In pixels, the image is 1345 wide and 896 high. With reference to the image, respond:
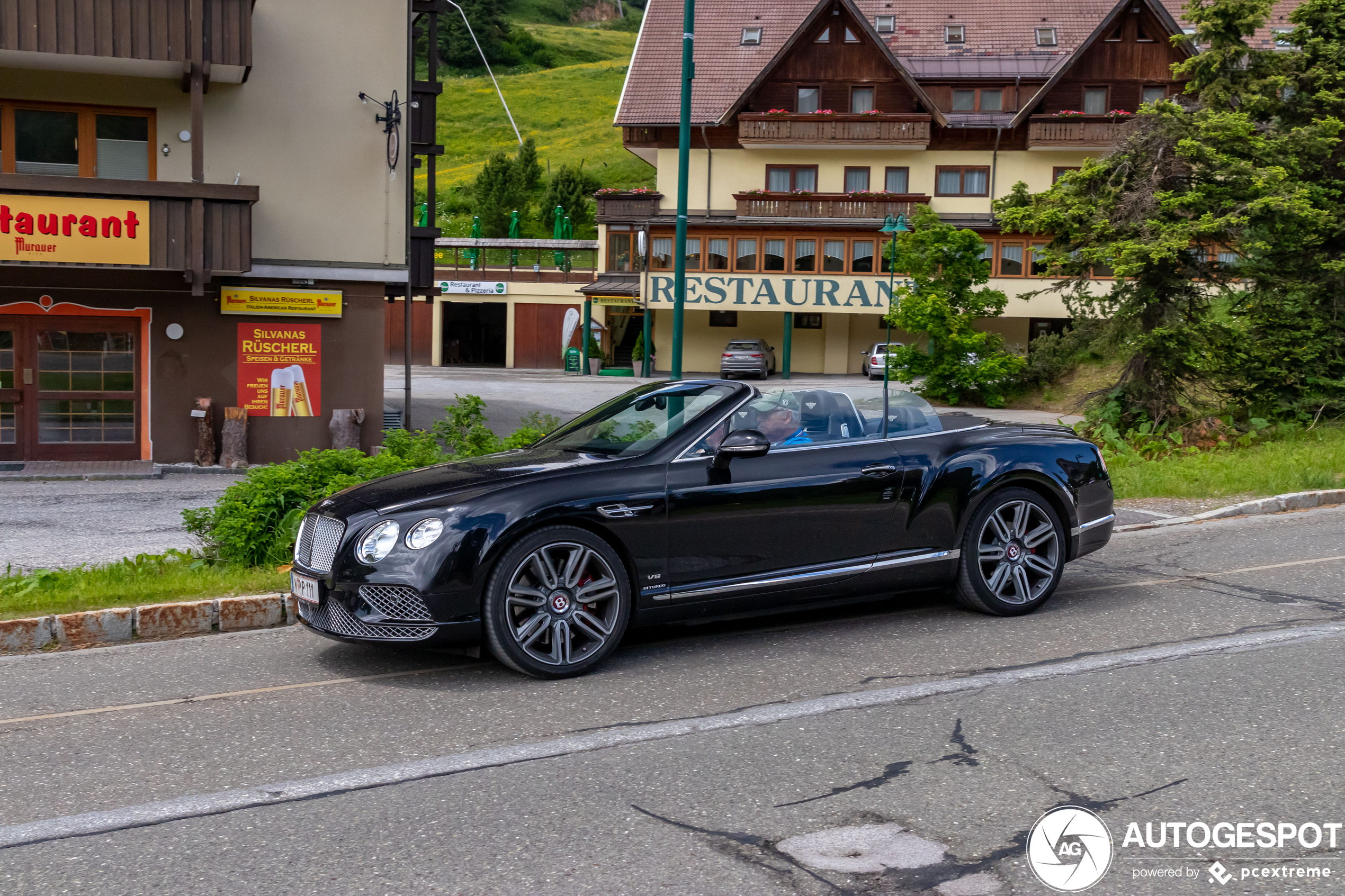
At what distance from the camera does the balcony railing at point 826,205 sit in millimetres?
42938

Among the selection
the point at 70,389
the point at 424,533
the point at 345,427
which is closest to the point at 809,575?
the point at 424,533

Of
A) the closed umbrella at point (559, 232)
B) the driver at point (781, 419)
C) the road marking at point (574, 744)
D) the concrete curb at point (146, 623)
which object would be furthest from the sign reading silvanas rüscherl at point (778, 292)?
the road marking at point (574, 744)

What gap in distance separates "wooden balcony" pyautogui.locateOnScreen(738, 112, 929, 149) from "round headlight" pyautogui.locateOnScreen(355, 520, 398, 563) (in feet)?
133

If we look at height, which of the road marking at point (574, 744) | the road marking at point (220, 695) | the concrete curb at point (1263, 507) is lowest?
the road marking at point (220, 695)

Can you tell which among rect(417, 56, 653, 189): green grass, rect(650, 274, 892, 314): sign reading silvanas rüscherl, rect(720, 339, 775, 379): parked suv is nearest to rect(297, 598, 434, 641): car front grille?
rect(720, 339, 775, 379): parked suv

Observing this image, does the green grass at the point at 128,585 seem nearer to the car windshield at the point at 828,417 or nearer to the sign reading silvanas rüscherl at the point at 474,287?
the car windshield at the point at 828,417

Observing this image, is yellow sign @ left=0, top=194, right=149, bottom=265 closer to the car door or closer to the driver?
the driver

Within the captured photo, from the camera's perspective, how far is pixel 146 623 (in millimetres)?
7020

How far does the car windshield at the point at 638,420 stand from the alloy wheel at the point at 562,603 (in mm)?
714

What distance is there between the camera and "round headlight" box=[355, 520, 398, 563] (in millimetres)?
5742

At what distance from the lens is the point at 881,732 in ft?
16.6

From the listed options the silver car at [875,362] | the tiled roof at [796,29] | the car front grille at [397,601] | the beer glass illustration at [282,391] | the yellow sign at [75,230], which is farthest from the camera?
the tiled roof at [796,29]
